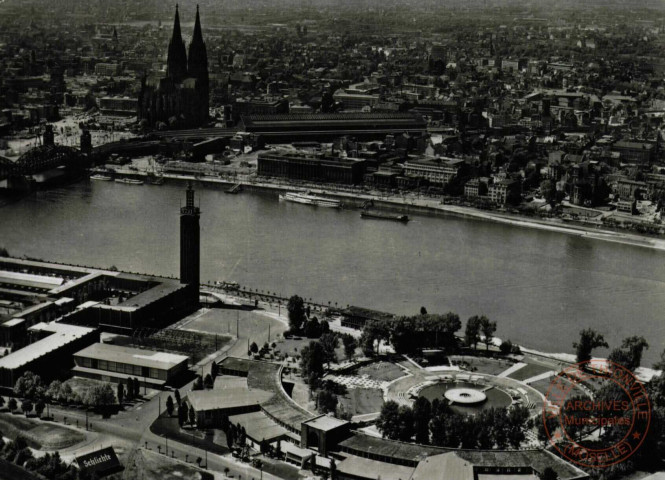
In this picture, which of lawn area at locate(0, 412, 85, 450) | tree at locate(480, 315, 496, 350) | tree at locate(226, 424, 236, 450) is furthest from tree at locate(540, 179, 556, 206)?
lawn area at locate(0, 412, 85, 450)

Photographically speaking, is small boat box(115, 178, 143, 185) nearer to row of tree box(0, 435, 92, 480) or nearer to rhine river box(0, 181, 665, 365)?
rhine river box(0, 181, 665, 365)

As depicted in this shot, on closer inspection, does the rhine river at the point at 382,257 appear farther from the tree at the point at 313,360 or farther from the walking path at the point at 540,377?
the tree at the point at 313,360

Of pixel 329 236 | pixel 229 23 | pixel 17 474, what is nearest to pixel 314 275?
pixel 329 236

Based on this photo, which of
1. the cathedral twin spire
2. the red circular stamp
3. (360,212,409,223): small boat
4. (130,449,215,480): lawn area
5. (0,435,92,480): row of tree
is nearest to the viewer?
(0,435,92,480): row of tree

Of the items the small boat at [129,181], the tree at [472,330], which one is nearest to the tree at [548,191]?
the small boat at [129,181]

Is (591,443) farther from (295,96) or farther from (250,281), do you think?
(295,96)

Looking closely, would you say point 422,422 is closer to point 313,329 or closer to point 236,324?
point 313,329
